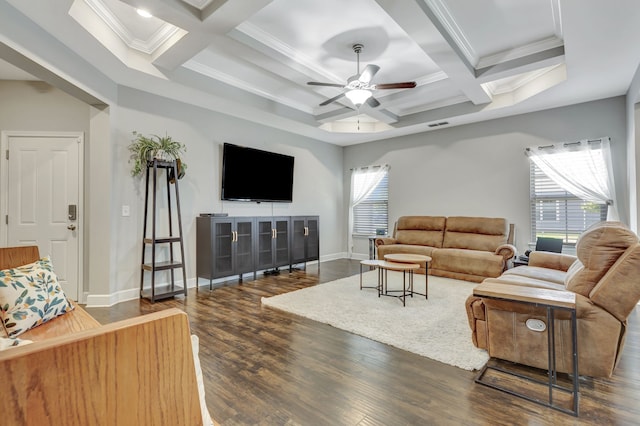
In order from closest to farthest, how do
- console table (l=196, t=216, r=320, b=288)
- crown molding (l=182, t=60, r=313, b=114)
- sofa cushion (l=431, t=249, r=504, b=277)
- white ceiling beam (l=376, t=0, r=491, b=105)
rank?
white ceiling beam (l=376, t=0, r=491, b=105)
crown molding (l=182, t=60, r=313, b=114)
console table (l=196, t=216, r=320, b=288)
sofa cushion (l=431, t=249, r=504, b=277)

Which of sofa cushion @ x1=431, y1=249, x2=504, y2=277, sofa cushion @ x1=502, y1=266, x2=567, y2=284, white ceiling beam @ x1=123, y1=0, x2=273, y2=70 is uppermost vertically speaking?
white ceiling beam @ x1=123, y1=0, x2=273, y2=70

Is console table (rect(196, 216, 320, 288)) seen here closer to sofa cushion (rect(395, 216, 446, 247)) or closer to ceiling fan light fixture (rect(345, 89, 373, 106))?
sofa cushion (rect(395, 216, 446, 247))

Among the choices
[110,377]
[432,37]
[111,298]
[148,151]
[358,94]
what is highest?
[432,37]

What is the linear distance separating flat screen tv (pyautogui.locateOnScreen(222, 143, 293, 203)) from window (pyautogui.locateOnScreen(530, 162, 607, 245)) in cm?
416

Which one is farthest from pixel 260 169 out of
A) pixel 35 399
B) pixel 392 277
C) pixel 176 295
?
pixel 35 399

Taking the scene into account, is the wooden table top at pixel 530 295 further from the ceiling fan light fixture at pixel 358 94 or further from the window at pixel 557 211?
the window at pixel 557 211

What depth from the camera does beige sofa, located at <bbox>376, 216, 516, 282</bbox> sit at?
15.6 feet

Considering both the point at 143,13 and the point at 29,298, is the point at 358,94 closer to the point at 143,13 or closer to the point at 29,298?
the point at 143,13

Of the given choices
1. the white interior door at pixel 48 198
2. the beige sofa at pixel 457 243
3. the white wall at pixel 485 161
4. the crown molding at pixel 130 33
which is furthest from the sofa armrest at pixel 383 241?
the white interior door at pixel 48 198

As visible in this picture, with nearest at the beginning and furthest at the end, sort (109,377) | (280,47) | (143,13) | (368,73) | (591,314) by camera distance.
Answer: (109,377), (591,314), (143,13), (368,73), (280,47)

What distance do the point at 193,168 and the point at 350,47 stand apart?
274 cm

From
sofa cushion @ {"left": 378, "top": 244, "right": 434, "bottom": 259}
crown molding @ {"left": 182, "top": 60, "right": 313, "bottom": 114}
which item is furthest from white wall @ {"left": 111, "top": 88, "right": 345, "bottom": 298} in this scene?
sofa cushion @ {"left": 378, "top": 244, "right": 434, "bottom": 259}

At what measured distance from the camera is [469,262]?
191 inches

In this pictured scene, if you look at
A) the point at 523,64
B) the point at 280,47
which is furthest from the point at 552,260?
the point at 280,47
